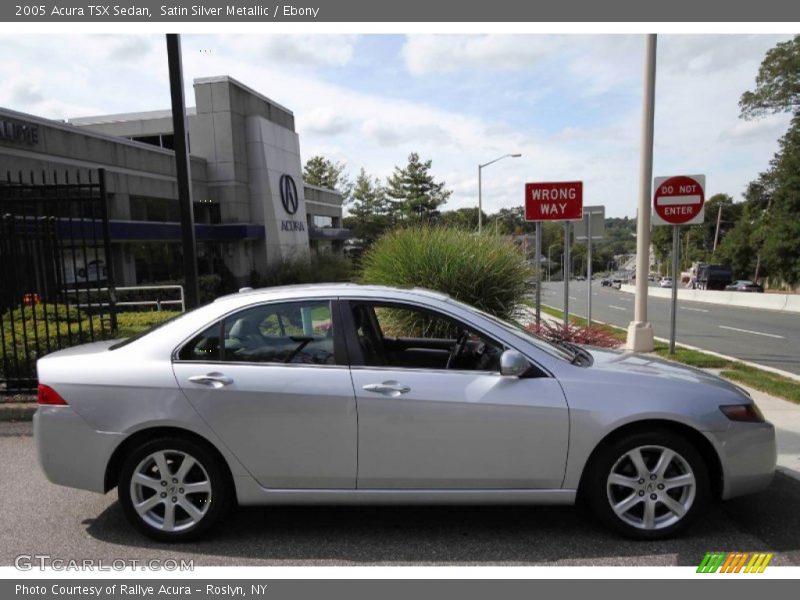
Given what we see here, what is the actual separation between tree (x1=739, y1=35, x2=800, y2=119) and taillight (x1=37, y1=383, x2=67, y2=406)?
4795 centimetres

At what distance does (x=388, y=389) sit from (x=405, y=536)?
957 mm

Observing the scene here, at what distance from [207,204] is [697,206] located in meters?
23.1

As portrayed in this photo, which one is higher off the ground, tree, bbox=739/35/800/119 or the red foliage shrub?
tree, bbox=739/35/800/119

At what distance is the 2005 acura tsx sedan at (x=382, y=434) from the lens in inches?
132

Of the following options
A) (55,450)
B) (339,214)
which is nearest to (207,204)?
(339,214)

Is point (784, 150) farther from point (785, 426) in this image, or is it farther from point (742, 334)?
point (785, 426)

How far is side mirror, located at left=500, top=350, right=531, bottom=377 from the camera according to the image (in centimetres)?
335

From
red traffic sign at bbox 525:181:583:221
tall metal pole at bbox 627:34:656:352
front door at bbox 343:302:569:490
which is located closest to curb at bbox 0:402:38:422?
front door at bbox 343:302:569:490

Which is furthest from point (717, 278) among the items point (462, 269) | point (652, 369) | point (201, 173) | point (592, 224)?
point (652, 369)

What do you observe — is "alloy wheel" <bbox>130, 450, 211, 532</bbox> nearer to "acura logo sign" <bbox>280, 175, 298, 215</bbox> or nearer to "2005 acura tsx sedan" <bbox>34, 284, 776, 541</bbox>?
"2005 acura tsx sedan" <bbox>34, 284, 776, 541</bbox>

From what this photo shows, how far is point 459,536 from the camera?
3523 mm

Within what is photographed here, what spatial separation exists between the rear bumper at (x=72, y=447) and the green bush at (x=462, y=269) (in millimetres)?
5494
